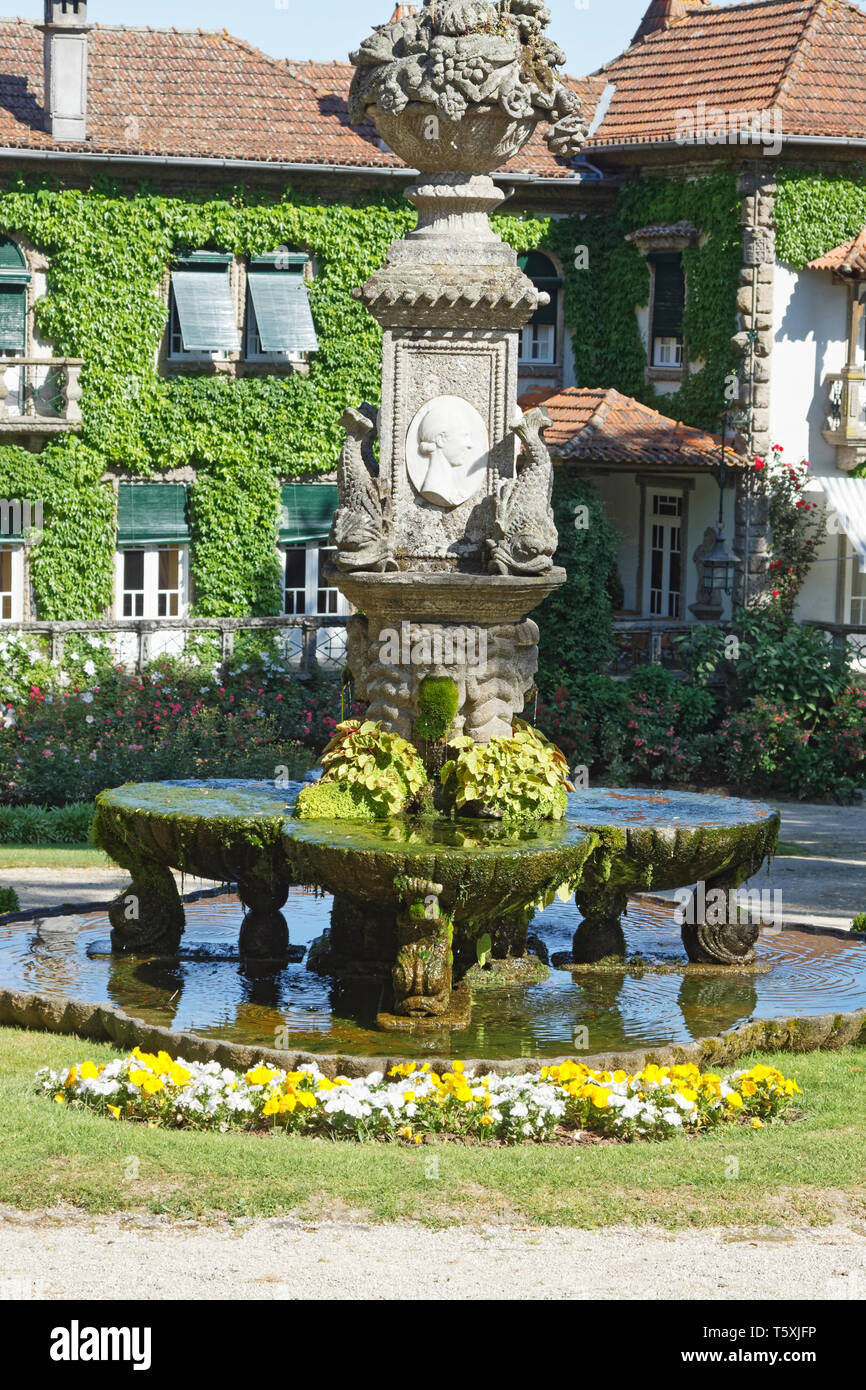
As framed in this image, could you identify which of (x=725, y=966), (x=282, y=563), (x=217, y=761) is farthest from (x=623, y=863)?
(x=282, y=563)

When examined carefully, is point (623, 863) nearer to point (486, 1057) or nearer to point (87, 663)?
point (486, 1057)

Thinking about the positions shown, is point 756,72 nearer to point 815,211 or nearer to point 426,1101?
point 815,211

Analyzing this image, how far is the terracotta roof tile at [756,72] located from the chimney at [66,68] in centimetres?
752

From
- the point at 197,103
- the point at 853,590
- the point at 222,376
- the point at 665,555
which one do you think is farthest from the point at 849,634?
the point at 197,103

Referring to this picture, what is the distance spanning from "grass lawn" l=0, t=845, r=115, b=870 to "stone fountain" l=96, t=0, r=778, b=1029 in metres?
4.65

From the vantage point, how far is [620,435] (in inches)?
1079

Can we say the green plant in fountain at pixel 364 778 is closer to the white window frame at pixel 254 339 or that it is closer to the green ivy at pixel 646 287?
the white window frame at pixel 254 339

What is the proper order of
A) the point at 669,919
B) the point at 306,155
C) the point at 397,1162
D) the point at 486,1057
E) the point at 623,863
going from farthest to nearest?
the point at 306,155 < the point at 669,919 < the point at 623,863 < the point at 486,1057 < the point at 397,1162

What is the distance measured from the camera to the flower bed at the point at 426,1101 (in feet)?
32.1

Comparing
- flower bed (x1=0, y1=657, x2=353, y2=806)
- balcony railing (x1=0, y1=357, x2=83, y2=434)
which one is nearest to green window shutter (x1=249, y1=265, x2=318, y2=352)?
balcony railing (x1=0, y1=357, x2=83, y2=434)

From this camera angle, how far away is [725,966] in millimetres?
13367

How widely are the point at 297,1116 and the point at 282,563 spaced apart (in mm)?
19177

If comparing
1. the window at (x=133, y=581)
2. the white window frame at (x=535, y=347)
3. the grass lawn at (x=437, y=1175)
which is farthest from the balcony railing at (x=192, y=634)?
the grass lawn at (x=437, y=1175)

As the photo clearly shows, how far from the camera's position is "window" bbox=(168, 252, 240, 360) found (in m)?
27.5
